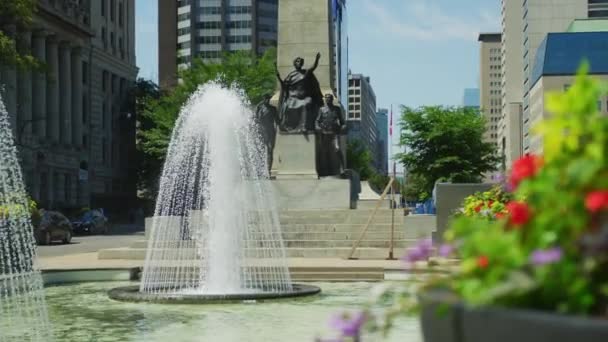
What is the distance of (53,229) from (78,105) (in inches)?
1872

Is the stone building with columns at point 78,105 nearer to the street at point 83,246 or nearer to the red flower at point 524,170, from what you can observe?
the street at point 83,246

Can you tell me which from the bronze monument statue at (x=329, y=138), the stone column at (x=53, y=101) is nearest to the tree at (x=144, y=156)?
the stone column at (x=53, y=101)

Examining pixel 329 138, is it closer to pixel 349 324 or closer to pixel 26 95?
pixel 349 324

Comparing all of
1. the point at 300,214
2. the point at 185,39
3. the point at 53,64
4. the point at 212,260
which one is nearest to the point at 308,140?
the point at 300,214

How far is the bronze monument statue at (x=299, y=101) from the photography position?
26688mm

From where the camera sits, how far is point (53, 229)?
4000 centimetres

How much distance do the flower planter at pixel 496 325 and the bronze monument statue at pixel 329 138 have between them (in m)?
24.3

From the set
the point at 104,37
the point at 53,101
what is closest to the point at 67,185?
the point at 53,101

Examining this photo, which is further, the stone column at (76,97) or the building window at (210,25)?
the building window at (210,25)

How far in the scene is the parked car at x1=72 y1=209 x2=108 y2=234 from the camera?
55219 mm

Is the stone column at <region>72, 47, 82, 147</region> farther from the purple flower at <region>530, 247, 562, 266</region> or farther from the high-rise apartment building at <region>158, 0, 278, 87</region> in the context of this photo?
the purple flower at <region>530, 247, 562, 266</region>

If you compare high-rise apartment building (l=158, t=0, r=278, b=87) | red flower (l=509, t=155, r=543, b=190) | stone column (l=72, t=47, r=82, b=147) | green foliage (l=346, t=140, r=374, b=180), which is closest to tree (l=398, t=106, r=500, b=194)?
green foliage (l=346, t=140, r=374, b=180)

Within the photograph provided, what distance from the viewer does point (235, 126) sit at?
17.6 metres

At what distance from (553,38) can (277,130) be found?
81.4 m
